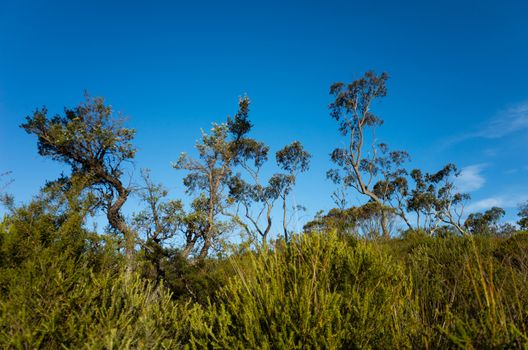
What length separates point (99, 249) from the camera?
25.2 ft

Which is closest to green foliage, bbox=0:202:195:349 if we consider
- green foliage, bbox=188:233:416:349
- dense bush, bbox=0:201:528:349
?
dense bush, bbox=0:201:528:349

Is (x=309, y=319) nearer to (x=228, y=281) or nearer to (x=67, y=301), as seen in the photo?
(x=228, y=281)

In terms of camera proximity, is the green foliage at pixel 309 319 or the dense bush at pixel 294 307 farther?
the green foliage at pixel 309 319

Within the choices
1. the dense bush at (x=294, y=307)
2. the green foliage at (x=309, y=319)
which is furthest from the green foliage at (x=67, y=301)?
the green foliage at (x=309, y=319)

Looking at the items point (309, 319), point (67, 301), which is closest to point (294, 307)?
point (309, 319)

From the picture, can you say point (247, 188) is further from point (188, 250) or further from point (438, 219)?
point (438, 219)

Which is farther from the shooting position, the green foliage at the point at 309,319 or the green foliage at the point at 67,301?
the green foliage at the point at 67,301

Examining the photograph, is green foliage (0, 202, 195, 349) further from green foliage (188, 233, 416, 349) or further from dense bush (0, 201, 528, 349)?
green foliage (188, 233, 416, 349)

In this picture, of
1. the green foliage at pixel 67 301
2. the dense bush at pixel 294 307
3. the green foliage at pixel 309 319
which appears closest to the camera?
the dense bush at pixel 294 307

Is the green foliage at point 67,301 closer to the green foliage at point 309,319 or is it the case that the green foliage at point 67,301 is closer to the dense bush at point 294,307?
the dense bush at point 294,307

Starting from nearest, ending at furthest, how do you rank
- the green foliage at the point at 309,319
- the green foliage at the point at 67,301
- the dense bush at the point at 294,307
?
the dense bush at the point at 294,307
the green foliage at the point at 309,319
the green foliage at the point at 67,301

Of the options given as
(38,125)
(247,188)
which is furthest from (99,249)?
(247,188)

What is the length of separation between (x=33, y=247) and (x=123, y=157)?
38.4 ft

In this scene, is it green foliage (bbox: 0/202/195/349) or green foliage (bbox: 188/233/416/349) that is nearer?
green foliage (bbox: 188/233/416/349)
